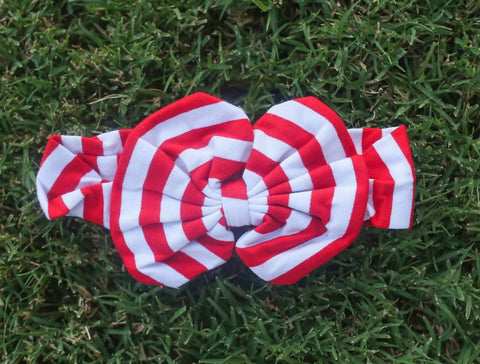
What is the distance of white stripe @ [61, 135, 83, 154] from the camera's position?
99 centimetres

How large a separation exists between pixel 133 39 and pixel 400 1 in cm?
56

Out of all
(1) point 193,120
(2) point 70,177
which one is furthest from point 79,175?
(1) point 193,120

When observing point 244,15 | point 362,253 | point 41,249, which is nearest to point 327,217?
Result: point 362,253

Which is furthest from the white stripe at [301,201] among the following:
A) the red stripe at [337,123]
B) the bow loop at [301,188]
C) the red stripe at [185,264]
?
the red stripe at [185,264]

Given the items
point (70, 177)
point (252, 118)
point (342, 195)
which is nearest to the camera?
point (342, 195)

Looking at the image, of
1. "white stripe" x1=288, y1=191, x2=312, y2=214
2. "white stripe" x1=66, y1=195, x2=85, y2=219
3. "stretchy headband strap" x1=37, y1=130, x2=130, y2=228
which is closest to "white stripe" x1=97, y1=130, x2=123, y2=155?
"stretchy headband strap" x1=37, y1=130, x2=130, y2=228

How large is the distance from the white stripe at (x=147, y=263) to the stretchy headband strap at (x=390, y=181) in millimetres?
362

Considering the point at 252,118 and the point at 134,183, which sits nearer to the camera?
Answer: the point at 134,183

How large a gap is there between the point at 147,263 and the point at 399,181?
1.53 ft

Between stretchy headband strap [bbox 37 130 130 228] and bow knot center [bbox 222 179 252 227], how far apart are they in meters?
0.22

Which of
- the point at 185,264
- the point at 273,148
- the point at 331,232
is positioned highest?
the point at 273,148

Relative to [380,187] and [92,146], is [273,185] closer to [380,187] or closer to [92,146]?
[380,187]

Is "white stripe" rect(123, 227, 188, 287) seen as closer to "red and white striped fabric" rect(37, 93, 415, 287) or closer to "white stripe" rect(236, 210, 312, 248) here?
"red and white striped fabric" rect(37, 93, 415, 287)

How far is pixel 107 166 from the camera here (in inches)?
39.3
